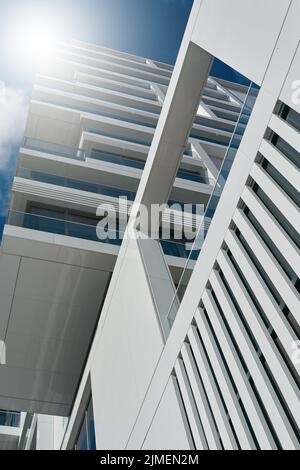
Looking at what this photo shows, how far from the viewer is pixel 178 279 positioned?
8.98m

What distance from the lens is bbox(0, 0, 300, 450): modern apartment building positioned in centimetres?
460

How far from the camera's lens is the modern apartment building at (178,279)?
15.1 feet

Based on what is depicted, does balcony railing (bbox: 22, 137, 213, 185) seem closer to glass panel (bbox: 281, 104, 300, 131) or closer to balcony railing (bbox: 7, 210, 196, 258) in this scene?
balcony railing (bbox: 7, 210, 196, 258)

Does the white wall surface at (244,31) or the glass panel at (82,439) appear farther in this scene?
the glass panel at (82,439)

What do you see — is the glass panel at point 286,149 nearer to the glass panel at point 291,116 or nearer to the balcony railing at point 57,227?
the glass panel at point 291,116

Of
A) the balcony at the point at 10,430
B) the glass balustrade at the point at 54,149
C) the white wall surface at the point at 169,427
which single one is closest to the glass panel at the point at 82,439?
the white wall surface at the point at 169,427

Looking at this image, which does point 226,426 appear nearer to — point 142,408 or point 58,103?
point 142,408

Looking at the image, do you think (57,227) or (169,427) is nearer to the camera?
(169,427)

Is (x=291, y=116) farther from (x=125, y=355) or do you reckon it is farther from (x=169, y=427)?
(x=125, y=355)

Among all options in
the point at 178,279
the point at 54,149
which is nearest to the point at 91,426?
the point at 178,279

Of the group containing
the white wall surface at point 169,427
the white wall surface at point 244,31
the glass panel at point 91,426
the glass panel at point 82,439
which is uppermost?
the white wall surface at point 244,31

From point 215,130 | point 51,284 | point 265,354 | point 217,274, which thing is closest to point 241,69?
point 217,274

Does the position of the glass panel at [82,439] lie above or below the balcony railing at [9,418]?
above

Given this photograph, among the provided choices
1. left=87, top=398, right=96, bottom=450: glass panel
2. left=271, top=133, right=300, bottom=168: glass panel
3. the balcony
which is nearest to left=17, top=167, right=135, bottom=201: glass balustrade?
left=87, top=398, right=96, bottom=450: glass panel
